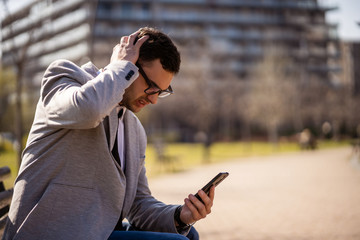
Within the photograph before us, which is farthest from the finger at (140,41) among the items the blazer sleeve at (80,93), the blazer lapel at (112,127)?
the blazer lapel at (112,127)

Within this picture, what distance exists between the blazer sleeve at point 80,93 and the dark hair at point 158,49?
0.18 m

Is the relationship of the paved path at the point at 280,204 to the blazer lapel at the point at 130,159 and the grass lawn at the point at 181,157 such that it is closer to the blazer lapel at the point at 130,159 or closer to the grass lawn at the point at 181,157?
the grass lawn at the point at 181,157

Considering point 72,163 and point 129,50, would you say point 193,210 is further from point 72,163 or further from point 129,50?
point 129,50

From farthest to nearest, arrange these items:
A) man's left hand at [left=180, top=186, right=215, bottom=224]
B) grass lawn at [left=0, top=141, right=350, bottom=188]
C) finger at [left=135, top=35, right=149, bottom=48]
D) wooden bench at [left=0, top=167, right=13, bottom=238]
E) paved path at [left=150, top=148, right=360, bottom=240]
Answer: grass lawn at [left=0, top=141, right=350, bottom=188] → paved path at [left=150, top=148, right=360, bottom=240] → wooden bench at [left=0, top=167, right=13, bottom=238] → man's left hand at [left=180, top=186, right=215, bottom=224] → finger at [left=135, top=35, right=149, bottom=48]

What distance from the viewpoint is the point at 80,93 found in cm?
182

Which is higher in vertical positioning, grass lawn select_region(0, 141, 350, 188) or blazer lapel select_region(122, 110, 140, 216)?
blazer lapel select_region(122, 110, 140, 216)

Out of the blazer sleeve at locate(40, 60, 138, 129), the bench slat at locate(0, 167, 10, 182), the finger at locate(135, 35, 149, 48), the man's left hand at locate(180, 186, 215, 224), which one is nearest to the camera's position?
the blazer sleeve at locate(40, 60, 138, 129)

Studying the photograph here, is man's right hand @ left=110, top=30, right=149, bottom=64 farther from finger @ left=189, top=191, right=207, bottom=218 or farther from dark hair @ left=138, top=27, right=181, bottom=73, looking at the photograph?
finger @ left=189, top=191, right=207, bottom=218

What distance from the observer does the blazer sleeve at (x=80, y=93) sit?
1.82m

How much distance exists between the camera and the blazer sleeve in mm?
1821

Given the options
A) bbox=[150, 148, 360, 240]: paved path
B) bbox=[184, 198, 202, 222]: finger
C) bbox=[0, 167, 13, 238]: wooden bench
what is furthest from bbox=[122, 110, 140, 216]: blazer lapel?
bbox=[150, 148, 360, 240]: paved path

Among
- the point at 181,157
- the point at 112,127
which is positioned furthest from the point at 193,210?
the point at 181,157

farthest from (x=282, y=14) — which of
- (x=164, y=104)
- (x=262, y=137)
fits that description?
(x=164, y=104)

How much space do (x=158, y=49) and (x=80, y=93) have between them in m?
0.57
